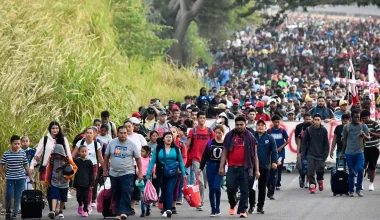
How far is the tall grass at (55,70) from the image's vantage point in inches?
874

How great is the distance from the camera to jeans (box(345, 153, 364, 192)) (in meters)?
21.2

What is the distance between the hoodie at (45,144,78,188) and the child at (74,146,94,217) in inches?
10.8

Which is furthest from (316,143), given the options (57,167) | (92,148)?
(57,167)

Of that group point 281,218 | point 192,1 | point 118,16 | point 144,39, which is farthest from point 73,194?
point 192,1

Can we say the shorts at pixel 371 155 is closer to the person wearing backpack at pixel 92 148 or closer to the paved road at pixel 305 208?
the paved road at pixel 305 208

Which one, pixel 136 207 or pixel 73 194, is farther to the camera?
pixel 73 194

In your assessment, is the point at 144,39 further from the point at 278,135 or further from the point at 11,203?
the point at 11,203

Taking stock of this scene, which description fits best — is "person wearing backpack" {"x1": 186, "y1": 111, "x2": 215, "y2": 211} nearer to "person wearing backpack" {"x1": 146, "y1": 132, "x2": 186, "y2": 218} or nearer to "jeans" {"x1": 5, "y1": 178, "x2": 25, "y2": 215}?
"person wearing backpack" {"x1": 146, "y1": 132, "x2": 186, "y2": 218}

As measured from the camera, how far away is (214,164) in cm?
1841

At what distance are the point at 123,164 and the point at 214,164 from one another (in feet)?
5.22

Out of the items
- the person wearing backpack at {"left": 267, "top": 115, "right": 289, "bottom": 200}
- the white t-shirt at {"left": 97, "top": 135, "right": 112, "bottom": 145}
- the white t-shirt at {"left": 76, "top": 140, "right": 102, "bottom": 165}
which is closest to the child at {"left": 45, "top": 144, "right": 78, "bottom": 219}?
the white t-shirt at {"left": 76, "top": 140, "right": 102, "bottom": 165}

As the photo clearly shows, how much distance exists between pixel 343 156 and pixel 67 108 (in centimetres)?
559

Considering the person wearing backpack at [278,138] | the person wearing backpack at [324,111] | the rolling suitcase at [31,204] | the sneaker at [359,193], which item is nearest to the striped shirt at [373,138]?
the sneaker at [359,193]

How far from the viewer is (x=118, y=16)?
38.3 m
